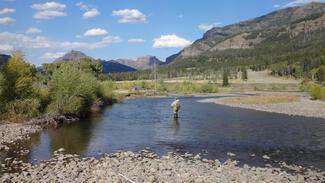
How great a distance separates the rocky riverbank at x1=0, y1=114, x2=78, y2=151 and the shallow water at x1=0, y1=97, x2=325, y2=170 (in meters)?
1.65

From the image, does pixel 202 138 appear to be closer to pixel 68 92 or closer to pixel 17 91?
pixel 17 91

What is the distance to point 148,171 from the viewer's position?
92.3 ft

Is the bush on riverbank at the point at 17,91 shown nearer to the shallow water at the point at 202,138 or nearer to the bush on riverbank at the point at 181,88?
the shallow water at the point at 202,138

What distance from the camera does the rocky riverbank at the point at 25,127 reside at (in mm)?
41903

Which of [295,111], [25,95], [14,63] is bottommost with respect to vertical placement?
[295,111]

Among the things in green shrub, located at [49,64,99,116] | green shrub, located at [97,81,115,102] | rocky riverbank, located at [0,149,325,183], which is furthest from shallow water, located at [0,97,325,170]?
green shrub, located at [97,81,115,102]

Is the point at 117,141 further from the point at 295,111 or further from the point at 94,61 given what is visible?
the point at 94,61

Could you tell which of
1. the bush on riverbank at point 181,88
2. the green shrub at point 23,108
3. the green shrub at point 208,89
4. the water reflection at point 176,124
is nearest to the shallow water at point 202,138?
the water reflection at point 176,124

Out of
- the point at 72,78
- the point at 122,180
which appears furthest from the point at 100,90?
the point at 122,180

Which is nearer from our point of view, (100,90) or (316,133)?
(316,133)

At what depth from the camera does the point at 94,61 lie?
14575 cm

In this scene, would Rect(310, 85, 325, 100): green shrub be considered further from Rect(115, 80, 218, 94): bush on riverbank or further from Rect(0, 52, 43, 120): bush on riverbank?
Rect(0, 52, 43, 120): bush on riverbank

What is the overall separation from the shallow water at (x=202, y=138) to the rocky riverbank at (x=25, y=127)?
1.65 m

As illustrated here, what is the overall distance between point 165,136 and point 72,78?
25113 millimetres
